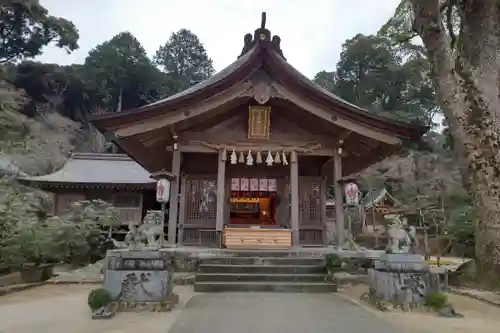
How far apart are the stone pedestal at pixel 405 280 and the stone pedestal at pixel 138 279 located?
3.61m

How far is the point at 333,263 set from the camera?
25.6 ft

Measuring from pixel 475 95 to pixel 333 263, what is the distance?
15.4ft

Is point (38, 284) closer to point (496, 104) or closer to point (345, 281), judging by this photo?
point (345, 281)

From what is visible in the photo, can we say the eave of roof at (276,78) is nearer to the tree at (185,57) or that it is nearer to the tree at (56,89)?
the tree at (56,89)

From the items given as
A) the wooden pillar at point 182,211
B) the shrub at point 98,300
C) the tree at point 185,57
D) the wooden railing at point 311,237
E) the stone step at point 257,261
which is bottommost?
the shrub at point 98,300

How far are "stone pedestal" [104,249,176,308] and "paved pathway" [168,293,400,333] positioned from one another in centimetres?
56

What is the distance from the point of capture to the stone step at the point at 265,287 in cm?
726

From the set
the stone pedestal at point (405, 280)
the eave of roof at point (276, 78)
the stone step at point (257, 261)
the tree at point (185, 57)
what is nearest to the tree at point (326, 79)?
the tree at point (185, 57)

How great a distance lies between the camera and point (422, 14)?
8.05m

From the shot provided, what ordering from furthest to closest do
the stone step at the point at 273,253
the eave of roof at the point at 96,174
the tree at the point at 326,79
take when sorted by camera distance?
the tree at the point at 326,79, the eave of roof at the point at 96,174, the stone step at the point at 273,253

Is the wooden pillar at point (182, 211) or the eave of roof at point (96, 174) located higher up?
the eave of roof at point (96, 174)

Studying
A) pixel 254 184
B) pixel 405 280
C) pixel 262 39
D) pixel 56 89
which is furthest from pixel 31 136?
pixel 405 280

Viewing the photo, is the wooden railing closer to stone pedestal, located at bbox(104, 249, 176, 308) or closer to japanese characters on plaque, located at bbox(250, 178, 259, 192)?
japanese characters on plaque, located at bbox(250, 178, 259, 192)

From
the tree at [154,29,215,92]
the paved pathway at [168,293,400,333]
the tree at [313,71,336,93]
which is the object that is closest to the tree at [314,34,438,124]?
the tree at [313,71,336,93]
